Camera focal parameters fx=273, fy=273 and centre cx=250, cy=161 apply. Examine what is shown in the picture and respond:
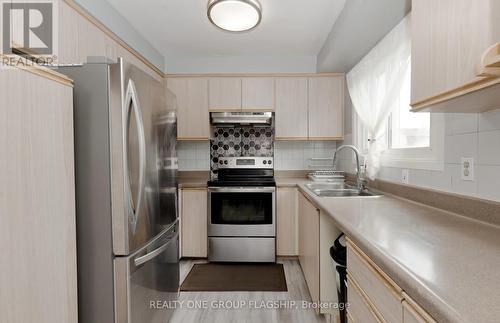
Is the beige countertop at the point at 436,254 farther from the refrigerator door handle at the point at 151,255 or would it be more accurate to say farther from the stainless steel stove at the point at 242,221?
the stainless steel stove at the point at 242,221

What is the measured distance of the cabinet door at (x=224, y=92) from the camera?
324 centimetres

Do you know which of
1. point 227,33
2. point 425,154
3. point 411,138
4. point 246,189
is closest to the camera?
point 425,154

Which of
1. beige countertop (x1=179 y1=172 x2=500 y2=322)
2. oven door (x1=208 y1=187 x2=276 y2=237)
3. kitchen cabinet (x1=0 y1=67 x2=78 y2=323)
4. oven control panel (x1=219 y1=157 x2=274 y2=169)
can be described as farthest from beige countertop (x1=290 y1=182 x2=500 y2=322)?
oven control panel (x1=219 y1=157 x2=274 y2=169)

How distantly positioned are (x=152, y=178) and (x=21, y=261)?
75 cm

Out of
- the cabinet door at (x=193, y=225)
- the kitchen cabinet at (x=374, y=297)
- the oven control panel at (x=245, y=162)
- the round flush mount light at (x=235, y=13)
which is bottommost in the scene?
the cabinet door at (x=193, y=225)

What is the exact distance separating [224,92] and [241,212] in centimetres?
142

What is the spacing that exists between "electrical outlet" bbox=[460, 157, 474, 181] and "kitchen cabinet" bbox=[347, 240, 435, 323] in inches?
25.5

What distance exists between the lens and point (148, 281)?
155cm

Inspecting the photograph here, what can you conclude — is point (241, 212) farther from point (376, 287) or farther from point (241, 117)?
point (376, 287)

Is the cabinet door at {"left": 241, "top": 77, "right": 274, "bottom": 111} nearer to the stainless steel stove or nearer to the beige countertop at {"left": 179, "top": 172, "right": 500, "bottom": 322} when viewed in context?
the stainless steel stove

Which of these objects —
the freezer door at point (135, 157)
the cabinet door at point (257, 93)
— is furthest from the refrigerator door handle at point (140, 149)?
the cabinet door at point (257, 93)

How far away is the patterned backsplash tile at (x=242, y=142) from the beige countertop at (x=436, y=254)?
6.83ft

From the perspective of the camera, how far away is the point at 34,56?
1470mm

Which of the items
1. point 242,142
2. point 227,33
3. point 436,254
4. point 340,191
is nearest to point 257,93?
point 242,142
